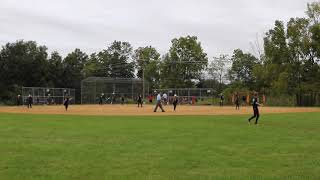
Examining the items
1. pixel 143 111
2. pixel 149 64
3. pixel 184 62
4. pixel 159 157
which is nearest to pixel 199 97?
pixel 184 62

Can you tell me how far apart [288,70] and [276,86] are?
9.67 feet

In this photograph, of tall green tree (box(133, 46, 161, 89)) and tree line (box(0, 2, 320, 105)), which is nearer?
tree line (box(0, 2, 320, 105))

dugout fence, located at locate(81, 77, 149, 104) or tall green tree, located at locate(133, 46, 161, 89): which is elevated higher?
tall green tree, located at locate(133, 46, 161, 89)

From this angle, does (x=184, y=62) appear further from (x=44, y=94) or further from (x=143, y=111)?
(x=143, y=111)

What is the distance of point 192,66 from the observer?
107125mm

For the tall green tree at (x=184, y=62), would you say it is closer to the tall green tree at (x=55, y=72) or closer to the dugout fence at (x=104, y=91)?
the dugout fence at (x=104, y=91)

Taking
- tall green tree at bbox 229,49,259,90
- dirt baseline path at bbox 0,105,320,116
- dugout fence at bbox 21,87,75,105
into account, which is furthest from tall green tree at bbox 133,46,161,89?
dirt baseline path at bbox 0,105,320,116

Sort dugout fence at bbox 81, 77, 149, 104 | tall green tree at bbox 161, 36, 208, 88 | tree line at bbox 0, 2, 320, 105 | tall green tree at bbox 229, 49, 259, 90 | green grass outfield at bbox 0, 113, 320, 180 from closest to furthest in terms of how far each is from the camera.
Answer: green grass outfield at bbox 0, 113, 320, 180 < tree line at bbox 0, 2, 320, 105 < dugout fence at bbox 81, 77, 149, 104 < tall green tree at bbox 229, 49, 259, 90 < tall green tree at bbox 161, 36, 208, 88

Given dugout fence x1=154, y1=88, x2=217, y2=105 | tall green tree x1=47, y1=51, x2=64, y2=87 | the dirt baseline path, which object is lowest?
the dirt baseline path

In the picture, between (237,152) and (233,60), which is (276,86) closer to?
(233,60)

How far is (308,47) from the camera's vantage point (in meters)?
73.8

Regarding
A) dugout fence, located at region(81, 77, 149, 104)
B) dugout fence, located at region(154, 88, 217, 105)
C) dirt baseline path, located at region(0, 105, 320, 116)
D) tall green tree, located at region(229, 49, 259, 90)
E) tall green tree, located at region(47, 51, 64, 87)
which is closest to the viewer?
dirt baseline path, located at region(0, 105, 320, 116)

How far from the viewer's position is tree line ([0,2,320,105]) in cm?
7588

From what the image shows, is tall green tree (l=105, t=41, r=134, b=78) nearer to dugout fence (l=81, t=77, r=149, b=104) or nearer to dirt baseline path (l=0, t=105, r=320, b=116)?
dugout fence (l=81, t=77, r=149, b=104)
